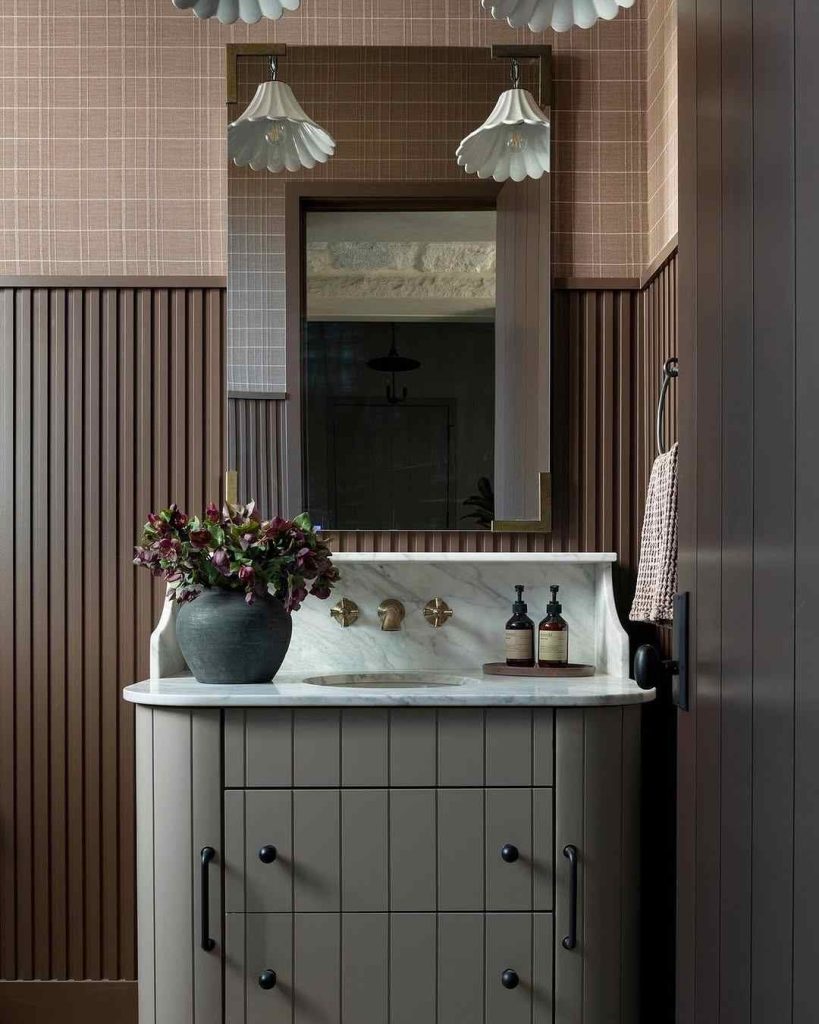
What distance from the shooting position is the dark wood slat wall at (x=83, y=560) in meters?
2.62

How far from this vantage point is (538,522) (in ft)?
8.62

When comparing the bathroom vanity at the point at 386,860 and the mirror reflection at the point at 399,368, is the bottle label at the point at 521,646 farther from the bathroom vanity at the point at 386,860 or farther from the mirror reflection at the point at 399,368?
the bathroom vanity at the point at 386,860

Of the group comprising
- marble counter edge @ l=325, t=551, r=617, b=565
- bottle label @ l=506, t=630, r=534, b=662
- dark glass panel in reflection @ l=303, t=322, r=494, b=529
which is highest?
dark glass panel in reflection @ l=303, t=322, r=494, b=529

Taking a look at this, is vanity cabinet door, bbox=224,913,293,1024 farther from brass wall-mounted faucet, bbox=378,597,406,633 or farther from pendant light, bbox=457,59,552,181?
pendant light, bbox=457,59,552,181

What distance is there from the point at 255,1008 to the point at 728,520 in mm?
1534

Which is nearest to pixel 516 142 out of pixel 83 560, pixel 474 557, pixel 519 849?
pixel 474 557

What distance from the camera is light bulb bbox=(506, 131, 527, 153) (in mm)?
2627

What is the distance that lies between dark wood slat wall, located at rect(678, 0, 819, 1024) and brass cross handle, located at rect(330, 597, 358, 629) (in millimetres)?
1398

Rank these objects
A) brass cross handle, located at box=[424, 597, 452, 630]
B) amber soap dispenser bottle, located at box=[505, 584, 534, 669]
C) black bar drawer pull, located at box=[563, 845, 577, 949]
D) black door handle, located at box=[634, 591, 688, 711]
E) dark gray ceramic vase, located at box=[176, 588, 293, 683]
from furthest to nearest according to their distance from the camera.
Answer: brass cross handle, located at box=[424, 597, 452, 630]
amber soap dispenser bottle, located at box=[505, 584, 534, 669]
dark gray ceramic vase, located at box=[176, 588, 293, 683]
black bar drawer pull, located at box=[563, 845, 577, 949]
black door handle, located at box=[634, 591, 688, 711]

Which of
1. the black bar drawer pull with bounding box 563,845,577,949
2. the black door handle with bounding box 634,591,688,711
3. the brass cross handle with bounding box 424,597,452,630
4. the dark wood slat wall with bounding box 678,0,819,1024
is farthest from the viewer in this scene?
the brass cross handle with bounding box 424,597,452,630

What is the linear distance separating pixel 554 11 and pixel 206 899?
1647mm

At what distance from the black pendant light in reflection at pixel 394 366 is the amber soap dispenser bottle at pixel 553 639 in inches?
22.9

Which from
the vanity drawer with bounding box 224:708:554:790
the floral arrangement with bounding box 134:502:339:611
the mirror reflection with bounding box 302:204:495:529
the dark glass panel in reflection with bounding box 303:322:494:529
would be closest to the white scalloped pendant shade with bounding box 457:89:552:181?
the mirror reflection with bounding box 302:204:495:529

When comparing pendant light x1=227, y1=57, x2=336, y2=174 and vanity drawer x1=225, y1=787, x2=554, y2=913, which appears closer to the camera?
vanity drawer x1=225, y1=787, x2=554, y2=913
